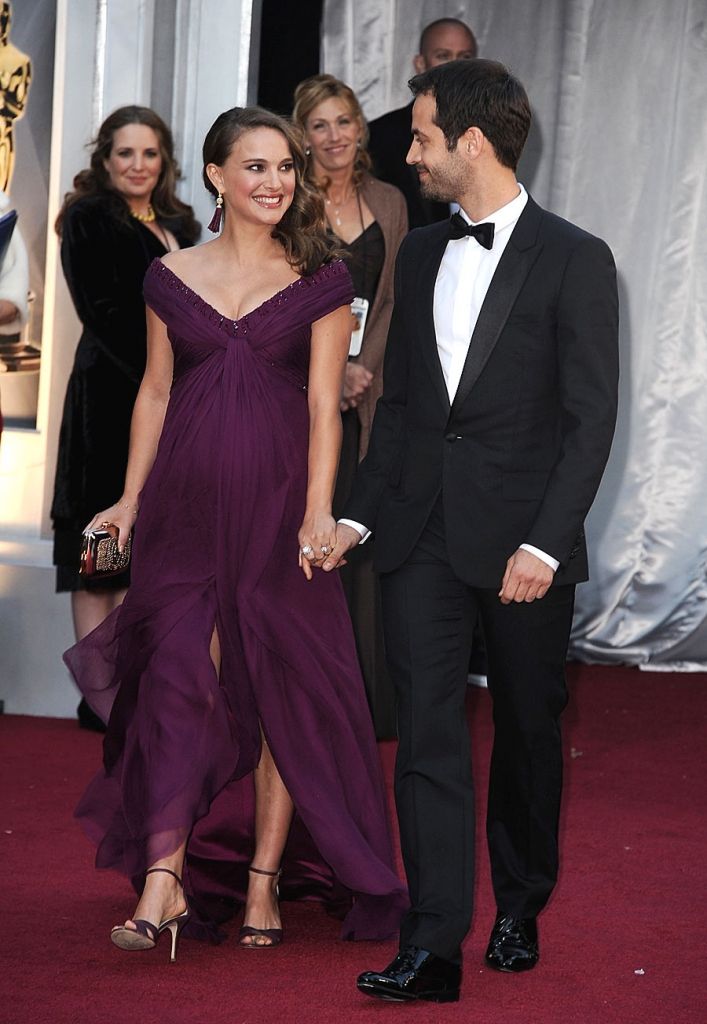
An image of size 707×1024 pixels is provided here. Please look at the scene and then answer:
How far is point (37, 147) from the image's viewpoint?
234 inches

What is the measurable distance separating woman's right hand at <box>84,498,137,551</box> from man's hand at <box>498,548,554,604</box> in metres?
0.95

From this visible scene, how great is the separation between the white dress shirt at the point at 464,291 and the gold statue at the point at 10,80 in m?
3.22

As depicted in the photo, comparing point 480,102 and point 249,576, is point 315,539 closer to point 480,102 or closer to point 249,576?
point 249,576

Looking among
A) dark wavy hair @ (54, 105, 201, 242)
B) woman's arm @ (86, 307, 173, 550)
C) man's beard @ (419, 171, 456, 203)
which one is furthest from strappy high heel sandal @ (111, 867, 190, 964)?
dark wavy hair @ (54, 105, 201, 242)

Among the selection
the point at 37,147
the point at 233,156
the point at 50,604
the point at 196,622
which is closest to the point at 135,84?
the point at 37,147

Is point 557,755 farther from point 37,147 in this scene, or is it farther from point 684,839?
point 37,147

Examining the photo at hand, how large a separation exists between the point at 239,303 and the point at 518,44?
4.13 metres

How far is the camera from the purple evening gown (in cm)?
338

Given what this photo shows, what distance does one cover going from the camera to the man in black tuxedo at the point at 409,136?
5690 millimetres

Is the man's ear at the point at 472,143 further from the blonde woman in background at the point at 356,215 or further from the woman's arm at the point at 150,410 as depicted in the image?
the blonde woman in background at the point at 356,215

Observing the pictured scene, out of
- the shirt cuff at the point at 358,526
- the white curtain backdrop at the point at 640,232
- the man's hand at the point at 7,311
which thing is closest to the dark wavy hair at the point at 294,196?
the shirt cuff at the point at 358,526

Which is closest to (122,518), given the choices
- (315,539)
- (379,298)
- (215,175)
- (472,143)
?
(315,539)

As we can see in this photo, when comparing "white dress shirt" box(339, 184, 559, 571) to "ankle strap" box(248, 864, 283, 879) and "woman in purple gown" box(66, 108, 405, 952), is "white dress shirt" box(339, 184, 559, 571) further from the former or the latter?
"ankle strap" box(248, 864, 283, 879)

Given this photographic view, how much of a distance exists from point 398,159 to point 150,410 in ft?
8.26
